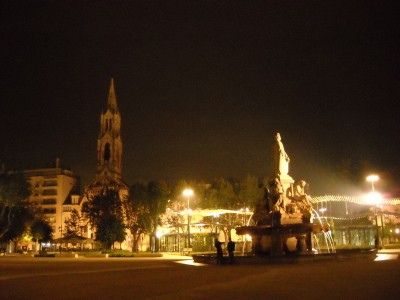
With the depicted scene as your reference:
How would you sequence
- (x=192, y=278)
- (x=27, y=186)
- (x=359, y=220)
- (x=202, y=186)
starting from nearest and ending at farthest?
1. (x=192, y=278)
2. (x=27, y=186)
3. (x=359, y=220)
4. (x=202, y=186)

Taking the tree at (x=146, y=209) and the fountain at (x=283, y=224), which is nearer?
the fountain at (x=283, y=224)

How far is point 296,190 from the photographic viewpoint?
28516 millimetres


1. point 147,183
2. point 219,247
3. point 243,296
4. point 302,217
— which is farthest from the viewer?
point 147,183

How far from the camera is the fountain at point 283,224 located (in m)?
25.7

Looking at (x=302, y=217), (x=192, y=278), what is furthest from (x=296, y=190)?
(x=192, y=278)

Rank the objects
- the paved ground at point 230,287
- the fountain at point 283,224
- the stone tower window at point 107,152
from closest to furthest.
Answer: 1. the paved ground at point 230,287
2. the fountain at point 283,224
3. the stone tower window at point 107,152

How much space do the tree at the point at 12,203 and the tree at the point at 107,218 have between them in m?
10.2

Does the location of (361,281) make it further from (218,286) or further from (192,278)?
(192,278)

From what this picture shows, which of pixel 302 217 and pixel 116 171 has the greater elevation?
pixel 116 171

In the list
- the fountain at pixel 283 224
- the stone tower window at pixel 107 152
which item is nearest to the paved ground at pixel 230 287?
the fountain at pixel 283 224

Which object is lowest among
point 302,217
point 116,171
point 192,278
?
point 192,278

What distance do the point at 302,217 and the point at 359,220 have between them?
168 ft

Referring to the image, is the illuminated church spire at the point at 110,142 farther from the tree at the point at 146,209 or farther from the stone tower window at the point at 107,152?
the tree at the point at 146,209

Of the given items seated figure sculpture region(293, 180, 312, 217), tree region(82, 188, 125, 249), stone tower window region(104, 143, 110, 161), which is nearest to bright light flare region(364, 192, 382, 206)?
seated figure sculpture region(293, 180, 312, 217)
